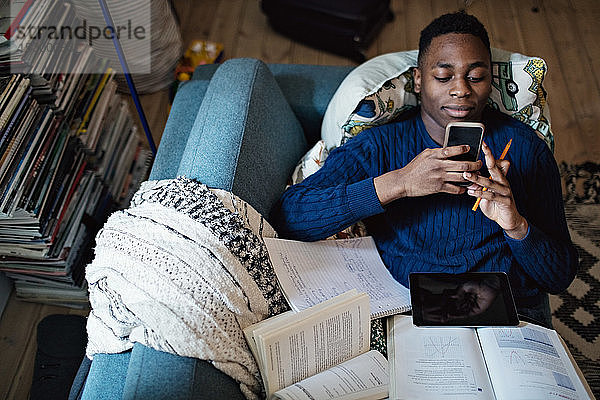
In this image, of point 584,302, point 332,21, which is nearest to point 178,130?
point 332,21

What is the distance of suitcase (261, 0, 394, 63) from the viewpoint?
244cm

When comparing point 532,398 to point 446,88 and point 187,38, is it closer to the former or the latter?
point 446,88

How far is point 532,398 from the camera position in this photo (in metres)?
1.06

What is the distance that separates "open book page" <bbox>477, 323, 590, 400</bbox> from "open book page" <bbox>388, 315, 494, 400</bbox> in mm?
26

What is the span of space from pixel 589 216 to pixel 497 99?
82cm

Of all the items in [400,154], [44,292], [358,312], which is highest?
[400,154]

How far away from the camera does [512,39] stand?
2631 mm

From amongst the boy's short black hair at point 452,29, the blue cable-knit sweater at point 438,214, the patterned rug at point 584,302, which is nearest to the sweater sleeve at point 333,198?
the blue cable-knit sweater at point 438,214

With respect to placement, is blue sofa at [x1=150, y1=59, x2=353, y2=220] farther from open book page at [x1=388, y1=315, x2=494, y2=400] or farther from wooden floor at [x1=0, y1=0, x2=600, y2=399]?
wooden floor at [x1=0, y1=0, x2=600, y2=399]

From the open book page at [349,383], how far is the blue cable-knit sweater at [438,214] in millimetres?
280

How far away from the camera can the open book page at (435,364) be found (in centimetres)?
110

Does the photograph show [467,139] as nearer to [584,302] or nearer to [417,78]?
[417,78]

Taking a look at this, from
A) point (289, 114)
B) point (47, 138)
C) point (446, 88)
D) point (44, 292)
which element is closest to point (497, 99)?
point (446, 88)

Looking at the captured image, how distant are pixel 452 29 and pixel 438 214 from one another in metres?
0.45
